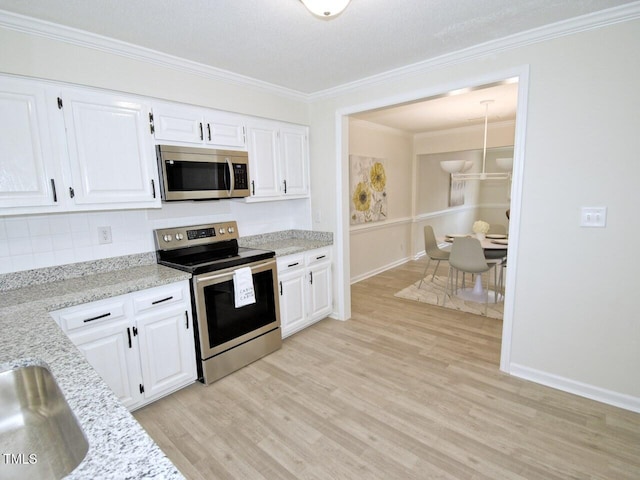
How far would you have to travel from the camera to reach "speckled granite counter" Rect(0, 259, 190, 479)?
654mm

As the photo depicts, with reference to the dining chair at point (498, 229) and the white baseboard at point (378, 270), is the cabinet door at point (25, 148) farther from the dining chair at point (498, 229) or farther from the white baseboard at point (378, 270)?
the dining chair at point (498, 229)

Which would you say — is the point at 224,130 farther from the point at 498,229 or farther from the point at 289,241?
the point at 498,229

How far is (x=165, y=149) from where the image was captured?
7.91ft

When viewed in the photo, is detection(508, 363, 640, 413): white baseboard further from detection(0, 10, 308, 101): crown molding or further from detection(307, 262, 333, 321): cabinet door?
detection(0, 10, 308, 101): crown molding

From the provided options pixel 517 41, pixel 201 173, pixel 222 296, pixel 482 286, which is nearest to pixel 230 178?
pixel 201 173

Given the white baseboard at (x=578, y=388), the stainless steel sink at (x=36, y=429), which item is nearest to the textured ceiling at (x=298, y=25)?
the stainless steel sink at (x=36, y=429)

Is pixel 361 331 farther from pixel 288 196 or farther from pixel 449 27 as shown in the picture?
pixel 449 27

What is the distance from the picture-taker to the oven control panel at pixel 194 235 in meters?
2.65

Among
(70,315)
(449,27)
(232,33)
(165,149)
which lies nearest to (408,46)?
(449,27)

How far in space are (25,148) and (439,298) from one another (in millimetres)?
4261

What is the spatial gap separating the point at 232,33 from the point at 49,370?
2.06m

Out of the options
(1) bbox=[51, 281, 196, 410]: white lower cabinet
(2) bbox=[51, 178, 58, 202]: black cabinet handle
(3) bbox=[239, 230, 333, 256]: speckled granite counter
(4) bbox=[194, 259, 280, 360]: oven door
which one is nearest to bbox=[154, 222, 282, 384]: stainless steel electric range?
(4) bbox=[194, 259, 280, 360]: oven door

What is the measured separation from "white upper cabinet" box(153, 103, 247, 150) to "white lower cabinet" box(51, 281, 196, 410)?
3.75ft

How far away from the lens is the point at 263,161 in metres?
3.14
